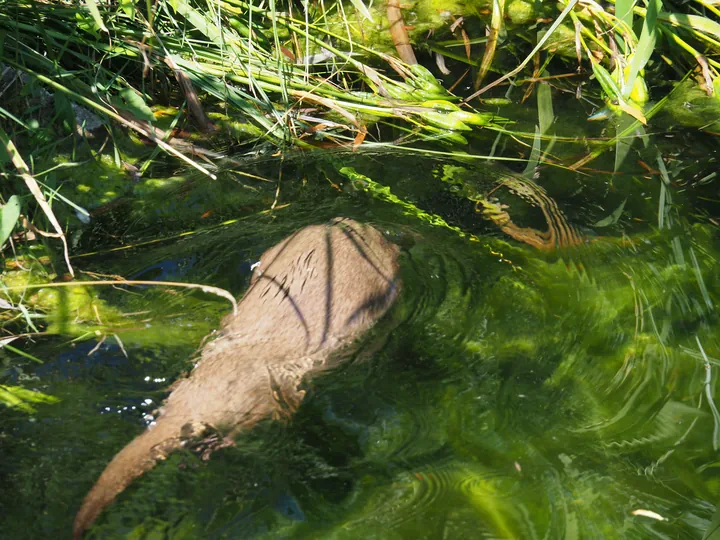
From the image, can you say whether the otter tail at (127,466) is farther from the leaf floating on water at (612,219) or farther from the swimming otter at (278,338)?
the leaf floating on water at (612,219)

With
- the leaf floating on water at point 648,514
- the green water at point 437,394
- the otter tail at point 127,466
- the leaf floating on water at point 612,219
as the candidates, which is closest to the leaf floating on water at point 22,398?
the green water at point 437,394

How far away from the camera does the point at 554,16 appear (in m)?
3.89

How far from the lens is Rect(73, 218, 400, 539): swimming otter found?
186 cm

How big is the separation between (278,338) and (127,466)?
1.87 ft

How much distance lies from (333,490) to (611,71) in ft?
9.06

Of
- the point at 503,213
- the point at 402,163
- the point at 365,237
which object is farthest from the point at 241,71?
the point at 503,213

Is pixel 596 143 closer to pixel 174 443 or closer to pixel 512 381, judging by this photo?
pixel 512 381

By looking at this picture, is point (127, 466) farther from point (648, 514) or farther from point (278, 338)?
point (648, 514)

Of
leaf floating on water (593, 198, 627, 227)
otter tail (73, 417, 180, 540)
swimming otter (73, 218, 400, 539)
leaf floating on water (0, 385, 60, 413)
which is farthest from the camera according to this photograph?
leaf floating on water (593, 198, 627, 227)

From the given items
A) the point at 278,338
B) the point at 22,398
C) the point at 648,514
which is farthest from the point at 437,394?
the point at 22,398

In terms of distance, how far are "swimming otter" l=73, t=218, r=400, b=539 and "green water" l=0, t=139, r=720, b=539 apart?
0.06 m

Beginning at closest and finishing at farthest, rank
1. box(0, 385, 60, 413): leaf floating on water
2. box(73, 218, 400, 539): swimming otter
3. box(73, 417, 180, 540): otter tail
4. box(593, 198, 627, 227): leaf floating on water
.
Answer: box(73, 417, 180, 540): otter tail, box(73, 218, 400, 539): swimming otter, box(0, 385, 60, 413): leaf floating on water, box(593, 198, 627, 227): leaf floating on water

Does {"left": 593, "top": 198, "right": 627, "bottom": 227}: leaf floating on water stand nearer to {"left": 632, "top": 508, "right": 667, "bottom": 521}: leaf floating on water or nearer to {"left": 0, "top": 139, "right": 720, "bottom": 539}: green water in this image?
{"left": 0, "top": 139, "right": 720, "bottom": 539}: green water

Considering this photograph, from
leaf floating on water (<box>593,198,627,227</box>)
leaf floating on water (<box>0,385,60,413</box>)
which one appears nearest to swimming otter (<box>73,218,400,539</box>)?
leaf floating on water (<box>0,385,60,413</box>)
